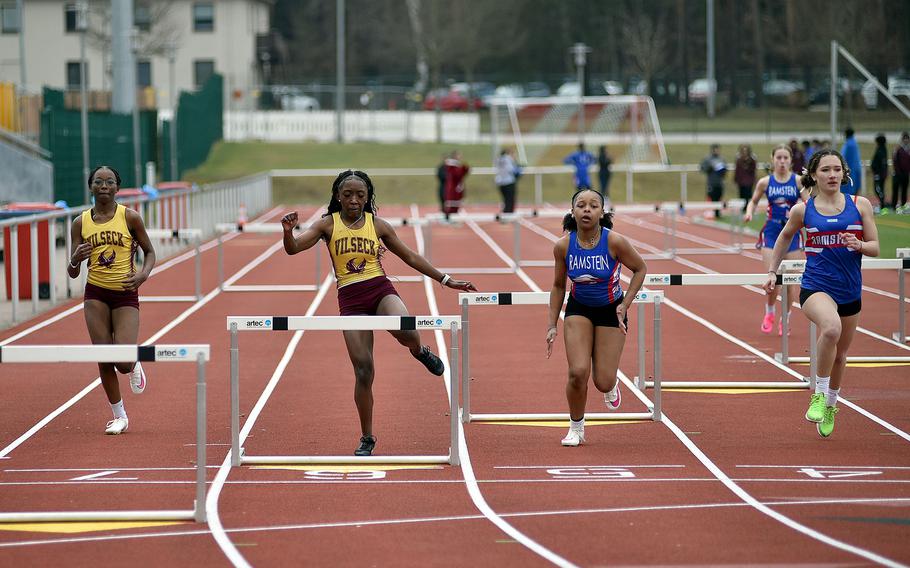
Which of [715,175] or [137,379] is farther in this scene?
[715,175]

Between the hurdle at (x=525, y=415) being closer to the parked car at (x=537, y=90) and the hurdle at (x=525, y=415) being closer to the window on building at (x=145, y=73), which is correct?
the parked car at (x=537, y=90)

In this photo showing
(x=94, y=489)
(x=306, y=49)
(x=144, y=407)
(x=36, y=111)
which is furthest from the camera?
(x=306, y=49)

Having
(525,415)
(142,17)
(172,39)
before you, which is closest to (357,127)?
(172,39)

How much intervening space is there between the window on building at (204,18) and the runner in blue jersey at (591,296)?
68658mm

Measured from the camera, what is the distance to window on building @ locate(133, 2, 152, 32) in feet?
232

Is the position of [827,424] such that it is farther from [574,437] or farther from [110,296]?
[110,296]

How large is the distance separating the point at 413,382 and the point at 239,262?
1406 centimetres

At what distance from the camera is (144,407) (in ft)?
38.2

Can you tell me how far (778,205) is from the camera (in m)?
15.6

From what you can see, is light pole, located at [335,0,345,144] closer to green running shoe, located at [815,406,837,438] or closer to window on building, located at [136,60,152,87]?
window on building, located at [136,60,152,87]

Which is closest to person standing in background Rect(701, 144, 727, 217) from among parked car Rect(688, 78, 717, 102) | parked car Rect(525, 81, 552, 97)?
parked car Rect(688, 78, 717, 102)

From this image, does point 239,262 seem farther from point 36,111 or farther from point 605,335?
point 605,335

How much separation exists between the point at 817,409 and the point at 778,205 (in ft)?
19.6

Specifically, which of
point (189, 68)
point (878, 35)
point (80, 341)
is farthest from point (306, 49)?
point (80, 341)
